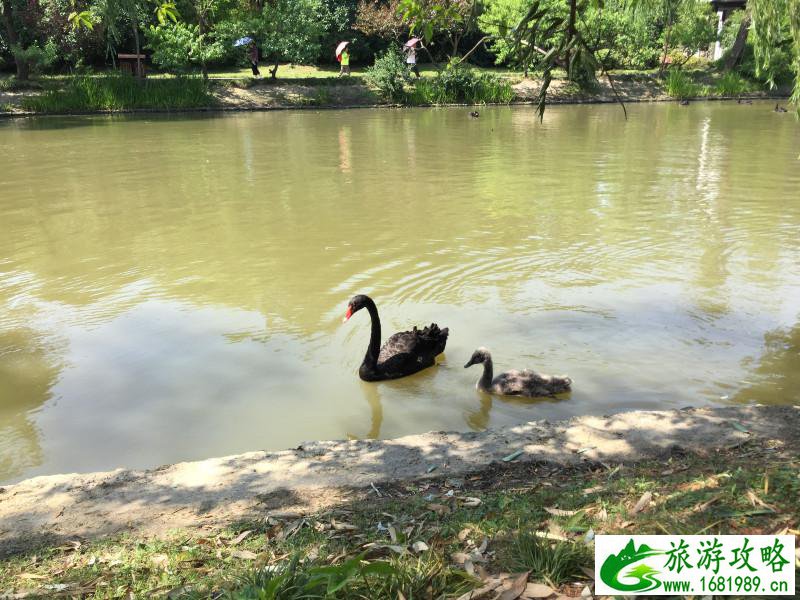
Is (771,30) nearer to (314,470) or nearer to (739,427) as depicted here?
(739,427)

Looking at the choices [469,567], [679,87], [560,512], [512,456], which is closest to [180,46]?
[679,87]

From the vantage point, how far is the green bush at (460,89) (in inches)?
1524

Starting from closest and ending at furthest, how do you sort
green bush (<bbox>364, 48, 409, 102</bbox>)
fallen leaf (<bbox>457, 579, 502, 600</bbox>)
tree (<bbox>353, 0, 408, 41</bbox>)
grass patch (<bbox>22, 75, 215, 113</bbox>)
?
fallen leaf (<bbox>457, 579, 502, 600</bbox>), grass patch (<bbox>22, 75, 215, 113</bbox>), green bush (<bbox>364, 48, 409, 102</bbox>), tree (<bbox>353, 0, 408, 41</bbox>)

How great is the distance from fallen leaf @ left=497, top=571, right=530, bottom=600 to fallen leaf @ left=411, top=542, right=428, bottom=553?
49 cm

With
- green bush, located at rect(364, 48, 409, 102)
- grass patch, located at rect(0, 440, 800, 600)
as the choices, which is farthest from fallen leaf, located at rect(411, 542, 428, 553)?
green bush, located at rect(364, 48, 409, 102)

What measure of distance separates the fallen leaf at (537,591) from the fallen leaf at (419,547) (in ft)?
1.87

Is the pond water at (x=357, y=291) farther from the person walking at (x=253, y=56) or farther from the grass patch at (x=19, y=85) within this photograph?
the person walking at (x=253, y=56)

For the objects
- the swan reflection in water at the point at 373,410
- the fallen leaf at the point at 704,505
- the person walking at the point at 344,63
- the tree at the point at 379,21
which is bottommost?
the swan reflection in water at the point at 373,410

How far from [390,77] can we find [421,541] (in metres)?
36.9

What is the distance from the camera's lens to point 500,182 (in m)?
16.3

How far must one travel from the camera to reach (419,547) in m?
3.46

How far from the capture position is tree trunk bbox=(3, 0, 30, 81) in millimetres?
33156

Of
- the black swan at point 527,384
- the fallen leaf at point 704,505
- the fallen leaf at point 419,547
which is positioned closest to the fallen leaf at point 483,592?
the fallen leaf at point 419,547

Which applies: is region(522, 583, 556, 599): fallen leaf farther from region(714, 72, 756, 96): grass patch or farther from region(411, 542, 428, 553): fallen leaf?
region(714, 72, 756, 96): grass patch
